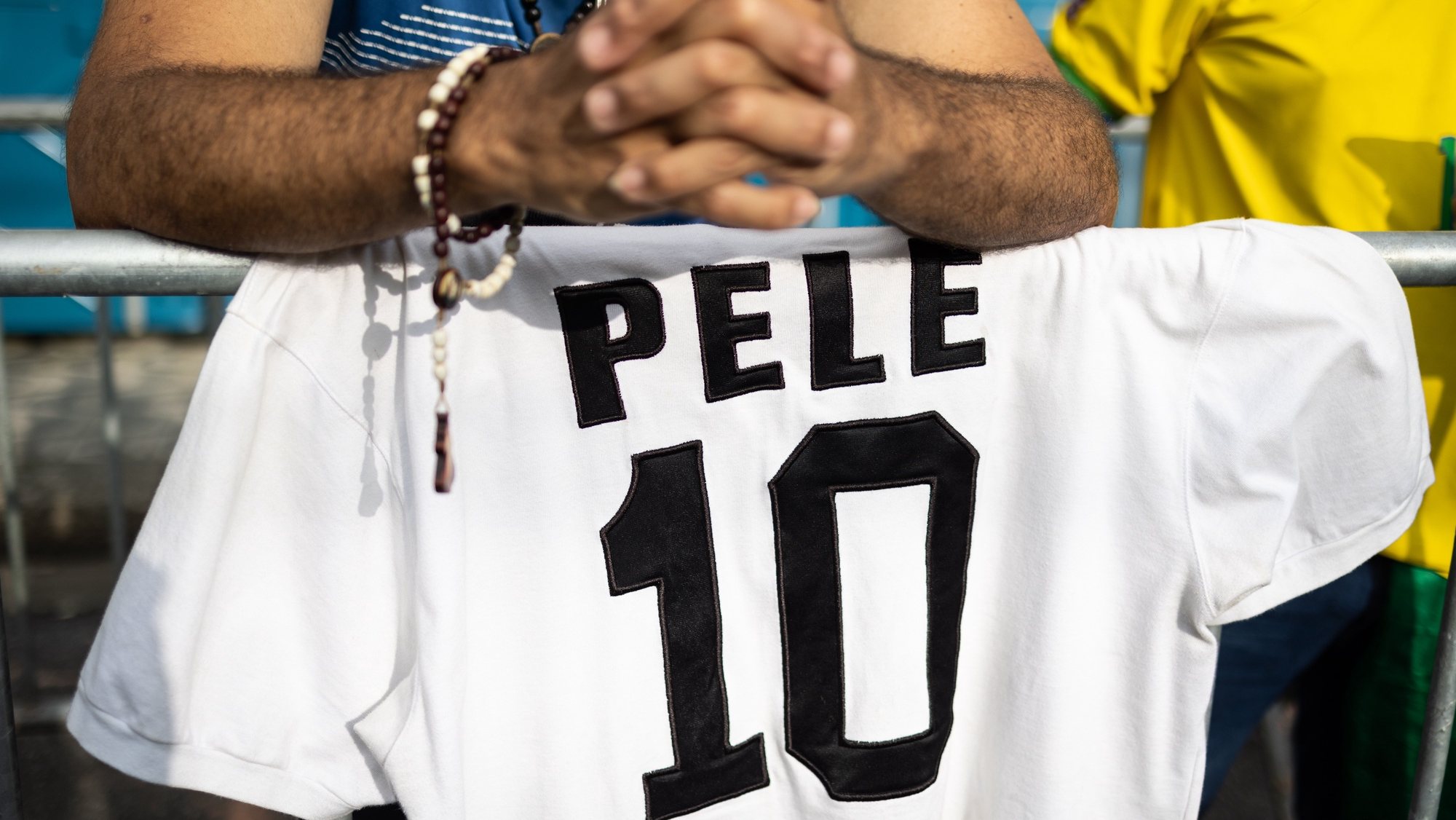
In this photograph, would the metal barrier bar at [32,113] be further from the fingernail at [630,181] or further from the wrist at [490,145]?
the fingernail at [630,181]

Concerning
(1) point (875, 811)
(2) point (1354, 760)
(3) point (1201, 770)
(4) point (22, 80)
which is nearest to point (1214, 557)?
(3) point (1201, 770)

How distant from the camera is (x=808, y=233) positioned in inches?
50.8

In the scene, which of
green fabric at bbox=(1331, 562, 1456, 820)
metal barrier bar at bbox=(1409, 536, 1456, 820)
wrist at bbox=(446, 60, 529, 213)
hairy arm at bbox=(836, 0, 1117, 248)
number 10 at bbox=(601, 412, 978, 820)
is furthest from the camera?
green fabric at bbox=(1331, 562, 1456, 820)

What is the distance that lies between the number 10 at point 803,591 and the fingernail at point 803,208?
368 mm

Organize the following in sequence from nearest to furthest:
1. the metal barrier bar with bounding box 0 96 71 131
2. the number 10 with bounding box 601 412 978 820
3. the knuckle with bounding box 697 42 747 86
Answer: the knuckle with bounding box 697 42 747 86 → the number 10 with bounding box 601 412 978 820 → the metal barrier bar with bounding box 0 96 71 131

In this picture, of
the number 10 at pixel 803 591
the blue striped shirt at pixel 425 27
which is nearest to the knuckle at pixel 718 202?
the number 10 at pixel 803 591

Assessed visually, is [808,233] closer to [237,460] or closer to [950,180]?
[950,180]

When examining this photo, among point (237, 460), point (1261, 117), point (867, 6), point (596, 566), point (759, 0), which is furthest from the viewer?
point (1261, 117)

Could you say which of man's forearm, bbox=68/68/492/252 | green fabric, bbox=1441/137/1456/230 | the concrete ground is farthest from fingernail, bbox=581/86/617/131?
green fabric, bbox=1441/137/1456/230

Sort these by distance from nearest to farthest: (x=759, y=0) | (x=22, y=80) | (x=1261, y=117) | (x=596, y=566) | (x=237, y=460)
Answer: (x=759, y=0)
(x=237, y=460)
(x=596, y=566)
(x=1261, y=117)
(x=22, y=80)

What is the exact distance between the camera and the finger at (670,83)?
890mm

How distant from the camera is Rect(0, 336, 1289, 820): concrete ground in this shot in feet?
9.47

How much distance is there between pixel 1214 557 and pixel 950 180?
1.91ft

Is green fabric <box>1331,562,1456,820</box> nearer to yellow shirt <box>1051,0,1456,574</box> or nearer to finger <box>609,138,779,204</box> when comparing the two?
yellow shirt <box>1051,0,1456,574</box>
